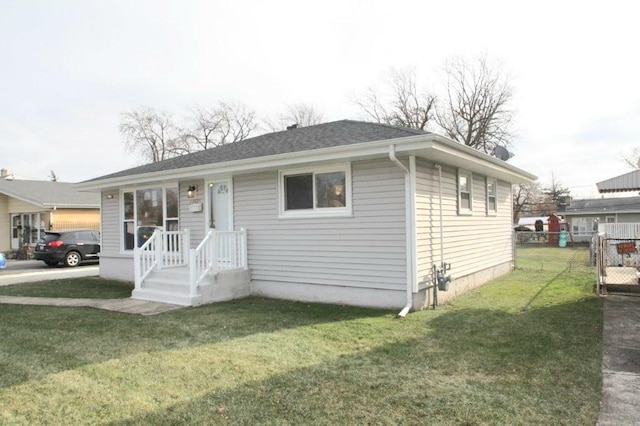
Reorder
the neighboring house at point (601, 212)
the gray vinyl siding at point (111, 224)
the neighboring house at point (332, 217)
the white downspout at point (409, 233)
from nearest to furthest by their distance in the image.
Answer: the white downspout at point (409, 233) → the neighboring house at point (332, 217) → the gray vinyl siding at point (111, 224) → the neighboring house at point (601, 212)

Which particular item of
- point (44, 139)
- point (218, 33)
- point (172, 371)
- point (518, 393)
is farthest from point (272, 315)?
point (44, 139)

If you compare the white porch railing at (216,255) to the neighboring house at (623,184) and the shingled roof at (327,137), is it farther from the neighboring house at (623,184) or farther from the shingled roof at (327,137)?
the neighboring house at (623,184)

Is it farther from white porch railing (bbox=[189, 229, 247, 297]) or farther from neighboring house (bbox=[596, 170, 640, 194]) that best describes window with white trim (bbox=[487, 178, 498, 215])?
A: white porch railing (bbox=[189, 229, 247, 297])

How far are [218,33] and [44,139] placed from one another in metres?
18.0

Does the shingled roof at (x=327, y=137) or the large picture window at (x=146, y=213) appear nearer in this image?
the shingled roof at (x=327, y=137)

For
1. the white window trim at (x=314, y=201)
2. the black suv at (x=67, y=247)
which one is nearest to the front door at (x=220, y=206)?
the white window trim at (x=314, y=201)

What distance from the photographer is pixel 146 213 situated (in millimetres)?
11227

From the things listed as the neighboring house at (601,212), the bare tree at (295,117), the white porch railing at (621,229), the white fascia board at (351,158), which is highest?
the bare tree at (295,117)

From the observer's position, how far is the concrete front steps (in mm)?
8086

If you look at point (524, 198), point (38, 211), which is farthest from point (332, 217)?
point (524, 198)

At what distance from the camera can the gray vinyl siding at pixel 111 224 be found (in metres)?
12.0

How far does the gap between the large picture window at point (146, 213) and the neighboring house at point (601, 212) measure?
90.1 ft

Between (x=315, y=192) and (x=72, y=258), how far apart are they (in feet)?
42.0

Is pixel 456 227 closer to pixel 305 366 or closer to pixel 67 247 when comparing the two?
pixel 305 366
